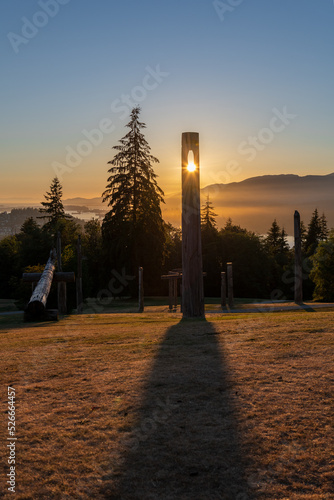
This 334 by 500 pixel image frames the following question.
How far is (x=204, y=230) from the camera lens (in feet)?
220

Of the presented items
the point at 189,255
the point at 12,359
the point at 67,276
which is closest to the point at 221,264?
the point at 67,276

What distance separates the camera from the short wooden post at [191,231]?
11789 mm

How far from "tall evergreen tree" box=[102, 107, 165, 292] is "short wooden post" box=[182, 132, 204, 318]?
31.6 meters

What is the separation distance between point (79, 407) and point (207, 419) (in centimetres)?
134

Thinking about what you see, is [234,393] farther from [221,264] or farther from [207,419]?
[221,264]

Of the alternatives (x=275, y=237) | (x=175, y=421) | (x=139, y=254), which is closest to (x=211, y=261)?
(x=139, y=254)

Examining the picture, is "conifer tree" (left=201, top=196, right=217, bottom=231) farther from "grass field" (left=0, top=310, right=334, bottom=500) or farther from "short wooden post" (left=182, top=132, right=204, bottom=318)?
"grass field" (left=0, top=310, right=334, bottom=500)

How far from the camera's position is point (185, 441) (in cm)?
405

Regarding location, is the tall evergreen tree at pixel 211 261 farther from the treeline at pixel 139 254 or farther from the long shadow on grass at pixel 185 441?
the long shadow on grass at pixel 185 441

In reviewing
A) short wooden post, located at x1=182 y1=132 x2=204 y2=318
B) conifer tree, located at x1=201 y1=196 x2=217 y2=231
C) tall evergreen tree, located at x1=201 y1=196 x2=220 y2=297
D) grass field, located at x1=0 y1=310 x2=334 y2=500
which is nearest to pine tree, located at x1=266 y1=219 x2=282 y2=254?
conifer tree, located at x1=201 y1=196 x2=217 y2=231

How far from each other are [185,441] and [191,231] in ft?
26.4

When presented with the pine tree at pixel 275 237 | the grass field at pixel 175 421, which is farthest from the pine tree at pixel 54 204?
the grass field at pixel 175 421

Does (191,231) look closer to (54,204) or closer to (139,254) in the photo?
(139,254)

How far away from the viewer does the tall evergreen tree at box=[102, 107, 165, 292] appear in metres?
44.1
